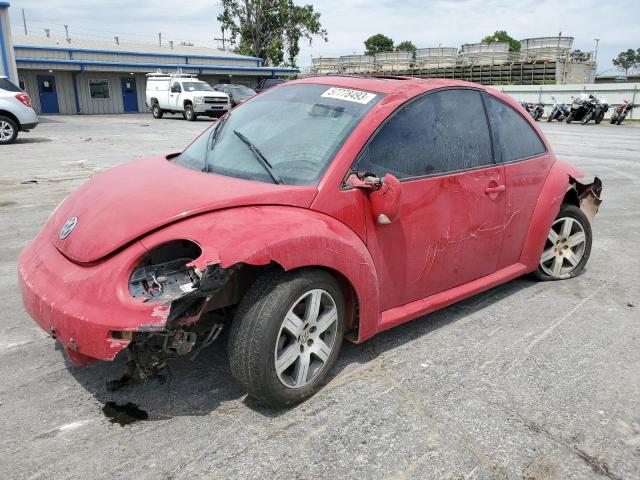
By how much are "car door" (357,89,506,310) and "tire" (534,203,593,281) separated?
99cm

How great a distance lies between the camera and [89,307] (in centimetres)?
239

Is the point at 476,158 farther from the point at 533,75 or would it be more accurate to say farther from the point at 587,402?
the point at 533,75

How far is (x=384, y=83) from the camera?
349 cm

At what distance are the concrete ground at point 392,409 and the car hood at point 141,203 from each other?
33.3 inches

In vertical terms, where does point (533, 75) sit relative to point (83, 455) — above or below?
above

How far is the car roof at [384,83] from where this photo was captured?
3.40m

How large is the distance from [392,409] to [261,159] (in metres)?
1.59

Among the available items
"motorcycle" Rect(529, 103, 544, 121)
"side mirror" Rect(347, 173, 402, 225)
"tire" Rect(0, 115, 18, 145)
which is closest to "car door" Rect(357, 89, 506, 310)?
"side mirror" Rect(347, 173, 402, 225)

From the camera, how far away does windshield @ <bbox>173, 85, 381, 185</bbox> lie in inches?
119

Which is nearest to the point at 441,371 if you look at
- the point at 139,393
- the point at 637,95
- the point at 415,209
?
the point at 415,209

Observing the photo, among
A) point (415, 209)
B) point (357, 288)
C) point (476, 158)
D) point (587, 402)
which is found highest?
point (476, 158)

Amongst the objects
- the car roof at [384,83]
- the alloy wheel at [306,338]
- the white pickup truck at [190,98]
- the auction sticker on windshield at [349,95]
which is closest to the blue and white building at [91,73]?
the white pickup truck at [190,98]

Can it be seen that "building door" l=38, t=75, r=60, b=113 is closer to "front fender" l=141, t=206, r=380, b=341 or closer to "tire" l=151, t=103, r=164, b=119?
"tire" l=151, t=103, r=164, b=119

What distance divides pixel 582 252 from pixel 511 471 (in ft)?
10.0
